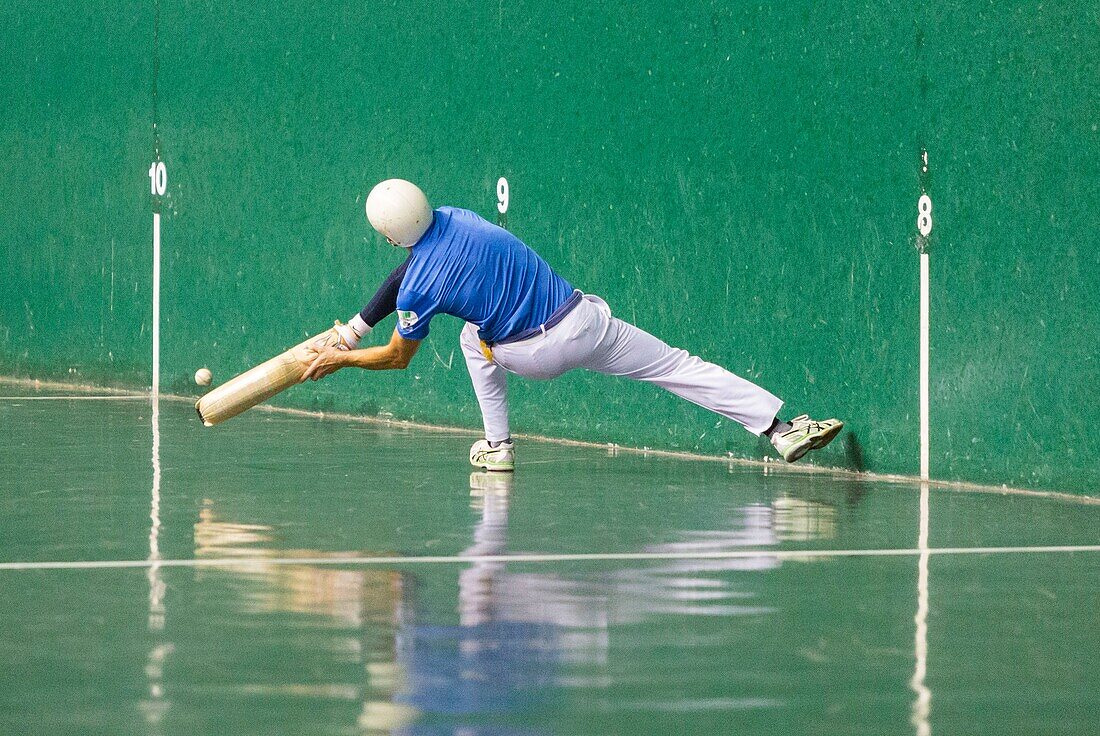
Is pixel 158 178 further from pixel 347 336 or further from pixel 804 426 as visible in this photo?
pixel 804 426

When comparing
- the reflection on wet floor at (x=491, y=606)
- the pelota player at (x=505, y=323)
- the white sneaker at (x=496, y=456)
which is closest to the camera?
the reflection on wet floor at (x=491, y=606)

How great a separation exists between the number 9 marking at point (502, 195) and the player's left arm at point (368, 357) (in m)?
2.59

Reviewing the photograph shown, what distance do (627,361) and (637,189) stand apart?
1853 millimetres

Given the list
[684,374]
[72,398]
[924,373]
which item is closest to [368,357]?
[684,374]

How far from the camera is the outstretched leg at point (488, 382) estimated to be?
363 inches

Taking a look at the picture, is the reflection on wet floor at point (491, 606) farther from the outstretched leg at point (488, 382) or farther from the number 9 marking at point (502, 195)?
the number 9 marking at point (502, 195)

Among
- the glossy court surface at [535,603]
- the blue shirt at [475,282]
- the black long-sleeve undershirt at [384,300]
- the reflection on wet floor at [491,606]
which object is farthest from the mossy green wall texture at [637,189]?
the black long-sleeve undershirt at [384,300]

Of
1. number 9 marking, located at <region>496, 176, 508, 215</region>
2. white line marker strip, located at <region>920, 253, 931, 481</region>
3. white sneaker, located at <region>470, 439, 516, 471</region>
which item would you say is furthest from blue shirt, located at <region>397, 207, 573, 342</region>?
number 9 marking, located at <region>496, 176, 508, 215</region>

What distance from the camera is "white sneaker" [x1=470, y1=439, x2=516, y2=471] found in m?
9.38

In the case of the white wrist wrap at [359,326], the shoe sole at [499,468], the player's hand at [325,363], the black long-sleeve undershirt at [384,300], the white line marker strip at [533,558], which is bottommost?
the white line marker strip at [533,558]

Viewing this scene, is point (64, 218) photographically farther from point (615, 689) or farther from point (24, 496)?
point (615, 689)

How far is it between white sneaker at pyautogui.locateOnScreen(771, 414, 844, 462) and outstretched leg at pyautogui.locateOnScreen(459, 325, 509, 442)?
127cm

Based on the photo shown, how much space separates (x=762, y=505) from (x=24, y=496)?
3011mm

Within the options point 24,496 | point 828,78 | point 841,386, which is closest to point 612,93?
point 828,78
